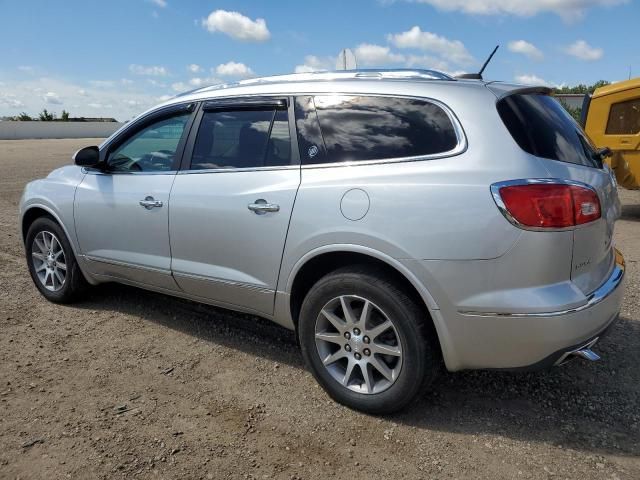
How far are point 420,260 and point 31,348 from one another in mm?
2923

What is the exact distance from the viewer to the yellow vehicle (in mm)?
8805

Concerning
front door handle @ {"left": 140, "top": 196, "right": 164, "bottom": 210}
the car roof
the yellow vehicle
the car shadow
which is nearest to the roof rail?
the car roof

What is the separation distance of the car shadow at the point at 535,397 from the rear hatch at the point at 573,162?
0.79 meters

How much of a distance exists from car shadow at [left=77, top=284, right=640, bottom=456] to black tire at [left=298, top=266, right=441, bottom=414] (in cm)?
20

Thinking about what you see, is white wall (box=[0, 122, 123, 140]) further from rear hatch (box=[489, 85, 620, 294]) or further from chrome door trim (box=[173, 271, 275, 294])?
rear hatch (box=[489, 85, 620, 294])

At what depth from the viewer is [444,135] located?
269 centimetres

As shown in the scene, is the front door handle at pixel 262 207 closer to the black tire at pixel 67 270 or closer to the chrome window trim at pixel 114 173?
the chrome window trim at pixel 114 173

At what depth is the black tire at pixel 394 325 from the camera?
2.71 metres

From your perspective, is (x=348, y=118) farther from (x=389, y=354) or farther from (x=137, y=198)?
(x=137, y=198)

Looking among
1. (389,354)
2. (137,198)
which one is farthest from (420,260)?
(137,198)

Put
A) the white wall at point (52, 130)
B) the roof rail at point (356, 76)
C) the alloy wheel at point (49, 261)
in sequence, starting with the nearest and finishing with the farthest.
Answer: the roof rail at point (356, 76) < the alloy wheel at point (49, 261) < the white wall at point (52, 130)

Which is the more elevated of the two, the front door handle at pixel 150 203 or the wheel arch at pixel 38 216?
the front door handle at pixel 150 203

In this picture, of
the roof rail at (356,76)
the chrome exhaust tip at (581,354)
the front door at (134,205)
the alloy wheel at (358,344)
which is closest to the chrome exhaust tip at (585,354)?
the chrome exhaust tip at (581,354)

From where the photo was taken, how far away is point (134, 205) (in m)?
3.86
